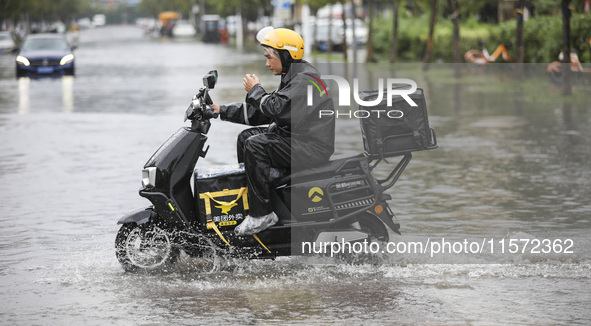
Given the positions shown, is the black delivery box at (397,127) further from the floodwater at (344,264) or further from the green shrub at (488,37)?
the green shrub at (488,37)

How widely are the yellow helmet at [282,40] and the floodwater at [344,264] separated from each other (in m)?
1.45

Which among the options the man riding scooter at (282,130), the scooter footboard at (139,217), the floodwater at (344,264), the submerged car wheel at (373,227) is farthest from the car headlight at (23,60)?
the submerged car wheel at (373,227)

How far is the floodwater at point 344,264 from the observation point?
586cm

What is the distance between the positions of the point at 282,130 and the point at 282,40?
59 centimetres

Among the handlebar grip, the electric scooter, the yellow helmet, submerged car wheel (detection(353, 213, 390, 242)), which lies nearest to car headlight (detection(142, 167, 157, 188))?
the electric scooter

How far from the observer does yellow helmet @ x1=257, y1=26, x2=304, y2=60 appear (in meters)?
6.58

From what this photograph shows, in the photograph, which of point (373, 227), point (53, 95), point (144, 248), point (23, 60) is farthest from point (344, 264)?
point (23, 60)

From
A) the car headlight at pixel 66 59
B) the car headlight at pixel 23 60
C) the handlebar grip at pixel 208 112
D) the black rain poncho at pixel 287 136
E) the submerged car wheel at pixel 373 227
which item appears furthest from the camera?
the car headlight at pixel 66 59

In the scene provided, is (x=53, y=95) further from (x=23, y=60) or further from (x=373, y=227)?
(x=373, y=227)

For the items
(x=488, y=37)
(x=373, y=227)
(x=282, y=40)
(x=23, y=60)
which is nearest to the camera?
(x=282, y=40)

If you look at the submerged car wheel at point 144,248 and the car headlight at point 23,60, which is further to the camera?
the car headlight at point 23,60

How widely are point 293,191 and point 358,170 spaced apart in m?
0.47

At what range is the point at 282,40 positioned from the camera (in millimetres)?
6598

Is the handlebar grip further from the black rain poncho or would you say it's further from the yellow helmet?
the yellow helmet
